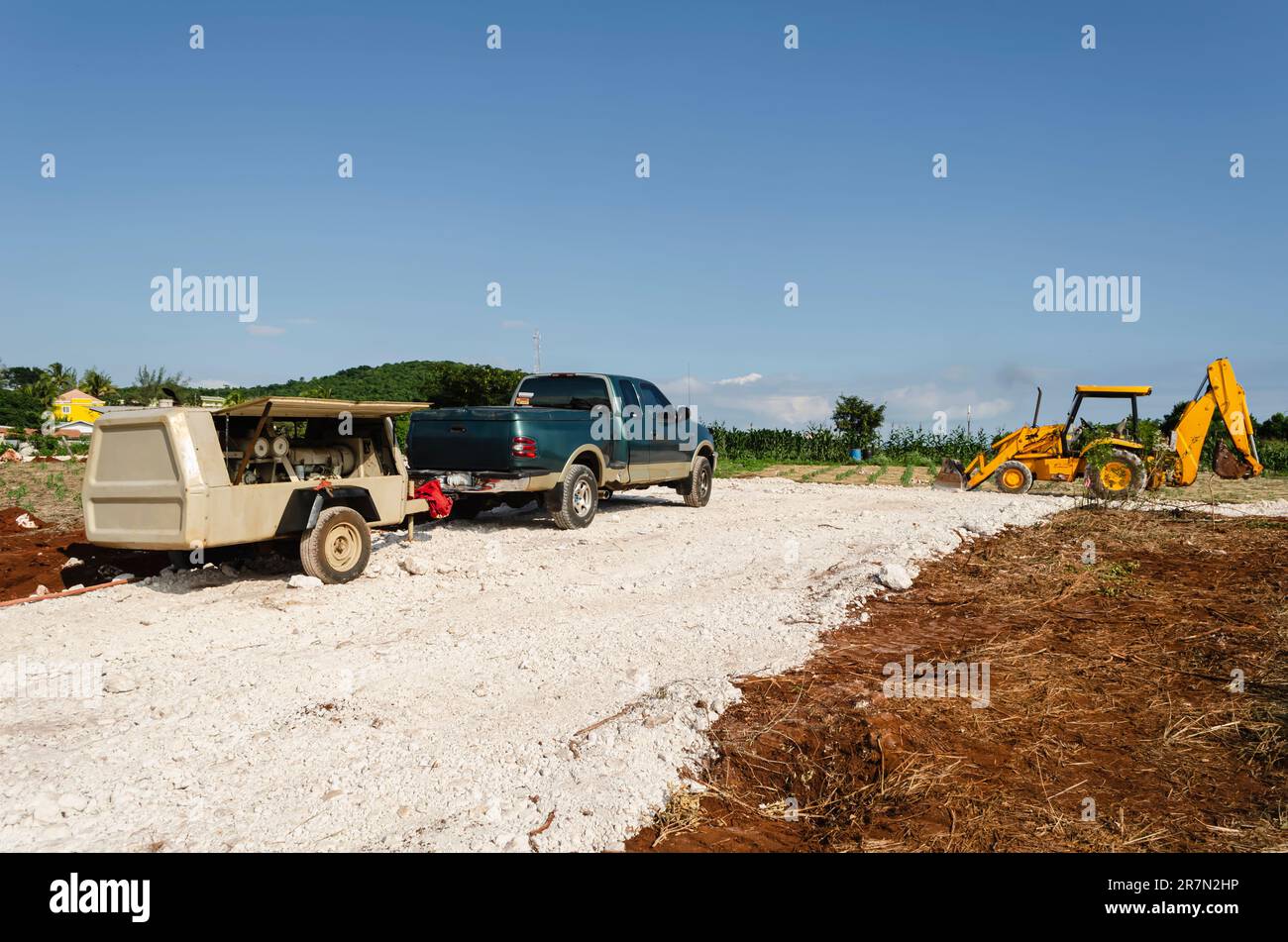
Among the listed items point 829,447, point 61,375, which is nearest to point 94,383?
point 61,375

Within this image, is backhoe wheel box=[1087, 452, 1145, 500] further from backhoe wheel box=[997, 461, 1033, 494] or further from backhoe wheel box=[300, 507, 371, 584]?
backhoe wheel box=[300, 507, 371, 584]

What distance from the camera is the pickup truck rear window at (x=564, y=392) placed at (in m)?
13.0

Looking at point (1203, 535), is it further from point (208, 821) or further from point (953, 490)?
point (208, 821)

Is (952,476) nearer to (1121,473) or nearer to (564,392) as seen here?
(1121,473)

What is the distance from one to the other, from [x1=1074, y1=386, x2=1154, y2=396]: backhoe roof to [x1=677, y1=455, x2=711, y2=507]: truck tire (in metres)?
8.94

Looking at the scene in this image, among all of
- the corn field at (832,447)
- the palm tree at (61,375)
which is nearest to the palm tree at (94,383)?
the palm tree at (61,375)

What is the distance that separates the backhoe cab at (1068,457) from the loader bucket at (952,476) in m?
0.02

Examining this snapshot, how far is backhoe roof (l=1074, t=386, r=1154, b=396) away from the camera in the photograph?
1777 centimetres

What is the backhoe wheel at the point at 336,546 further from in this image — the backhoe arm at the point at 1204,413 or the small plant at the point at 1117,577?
the backhoe arm at the point at 1204,413

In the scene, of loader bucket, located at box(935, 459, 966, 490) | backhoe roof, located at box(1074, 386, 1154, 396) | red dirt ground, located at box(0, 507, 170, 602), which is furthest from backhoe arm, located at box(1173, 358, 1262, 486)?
red dirt ground, located at box(0, 507, 170, 602)

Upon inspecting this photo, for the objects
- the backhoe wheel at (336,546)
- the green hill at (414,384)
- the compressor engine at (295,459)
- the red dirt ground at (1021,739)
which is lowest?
the red dirt ground at (1021,739)

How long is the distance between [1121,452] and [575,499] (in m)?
12.5

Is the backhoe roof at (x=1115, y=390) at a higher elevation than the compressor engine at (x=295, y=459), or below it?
higher
